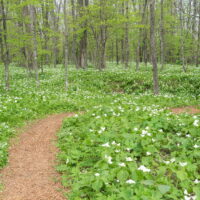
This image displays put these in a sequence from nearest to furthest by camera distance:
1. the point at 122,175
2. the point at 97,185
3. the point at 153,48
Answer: the point at 97,185 → the point at 122,175 → the point at 153,48

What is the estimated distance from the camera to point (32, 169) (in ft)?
20.9

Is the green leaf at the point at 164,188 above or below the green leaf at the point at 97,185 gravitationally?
above

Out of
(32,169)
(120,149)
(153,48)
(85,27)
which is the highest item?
(85,27)

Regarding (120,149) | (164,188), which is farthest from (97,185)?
(120,149)

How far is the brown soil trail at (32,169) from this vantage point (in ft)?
17.1

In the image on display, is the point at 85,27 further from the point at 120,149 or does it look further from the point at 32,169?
the point at 32,169

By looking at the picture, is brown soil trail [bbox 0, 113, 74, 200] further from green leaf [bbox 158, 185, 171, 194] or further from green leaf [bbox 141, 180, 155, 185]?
green leaf [bbox 158, 185, 171, 194]

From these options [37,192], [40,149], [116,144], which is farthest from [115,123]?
[37,192]

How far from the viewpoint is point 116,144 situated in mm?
6605

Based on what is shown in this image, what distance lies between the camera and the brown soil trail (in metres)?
5.23

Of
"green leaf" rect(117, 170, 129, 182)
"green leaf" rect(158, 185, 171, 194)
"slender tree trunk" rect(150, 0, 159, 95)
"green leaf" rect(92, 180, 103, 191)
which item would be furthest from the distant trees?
"green leaf" rect(92, 180, 103, 191)

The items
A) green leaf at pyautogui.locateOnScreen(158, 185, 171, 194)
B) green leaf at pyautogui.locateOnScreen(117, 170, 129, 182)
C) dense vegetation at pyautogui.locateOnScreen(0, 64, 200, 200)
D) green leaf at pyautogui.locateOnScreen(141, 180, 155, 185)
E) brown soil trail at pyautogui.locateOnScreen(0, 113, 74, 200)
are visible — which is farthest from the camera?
brown soil trail at pyautogui.locateOnScreen(0, 113, 74, 200)

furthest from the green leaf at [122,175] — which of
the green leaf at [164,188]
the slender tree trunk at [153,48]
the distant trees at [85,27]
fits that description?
the slender tree trunk at [153,48]

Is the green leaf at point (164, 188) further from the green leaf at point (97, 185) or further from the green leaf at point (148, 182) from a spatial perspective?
the green leaf at point (97, 185)
